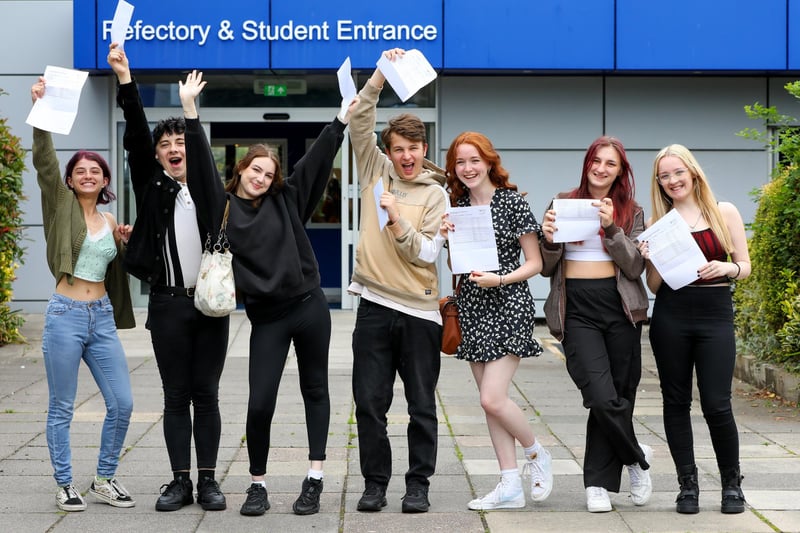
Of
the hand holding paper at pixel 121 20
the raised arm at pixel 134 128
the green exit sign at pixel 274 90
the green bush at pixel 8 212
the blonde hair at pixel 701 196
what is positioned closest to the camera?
the hand holding paper at pixel 121 20

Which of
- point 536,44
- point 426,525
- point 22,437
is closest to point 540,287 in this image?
point 536,44

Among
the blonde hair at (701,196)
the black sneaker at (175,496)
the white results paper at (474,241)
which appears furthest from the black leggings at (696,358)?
the black sneaker at (175,496)

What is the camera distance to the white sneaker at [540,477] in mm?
5379

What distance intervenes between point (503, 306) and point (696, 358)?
981mm

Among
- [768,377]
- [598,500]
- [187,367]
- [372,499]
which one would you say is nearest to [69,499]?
[187,367]

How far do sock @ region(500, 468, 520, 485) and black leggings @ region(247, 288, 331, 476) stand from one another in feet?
3.01

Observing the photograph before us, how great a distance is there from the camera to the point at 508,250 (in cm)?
527

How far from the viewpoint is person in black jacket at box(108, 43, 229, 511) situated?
205 inches

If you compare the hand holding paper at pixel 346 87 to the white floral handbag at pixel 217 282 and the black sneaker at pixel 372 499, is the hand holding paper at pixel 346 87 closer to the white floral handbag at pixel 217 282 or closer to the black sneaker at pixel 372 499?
the white floral handbag at pixel 217 282

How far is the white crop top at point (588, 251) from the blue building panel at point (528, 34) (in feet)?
27.5

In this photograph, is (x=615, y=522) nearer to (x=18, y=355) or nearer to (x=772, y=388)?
(x=772, y=388)

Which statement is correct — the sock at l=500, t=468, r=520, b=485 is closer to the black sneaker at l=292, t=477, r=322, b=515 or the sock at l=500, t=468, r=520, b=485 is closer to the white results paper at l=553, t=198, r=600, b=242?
the black sneaker at l=292, t=477, r=322, b=515

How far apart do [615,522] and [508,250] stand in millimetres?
1398

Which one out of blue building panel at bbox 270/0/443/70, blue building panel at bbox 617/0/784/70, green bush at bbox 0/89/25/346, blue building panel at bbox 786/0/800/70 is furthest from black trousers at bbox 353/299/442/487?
blue building panel at bbox 786/0/800/70
